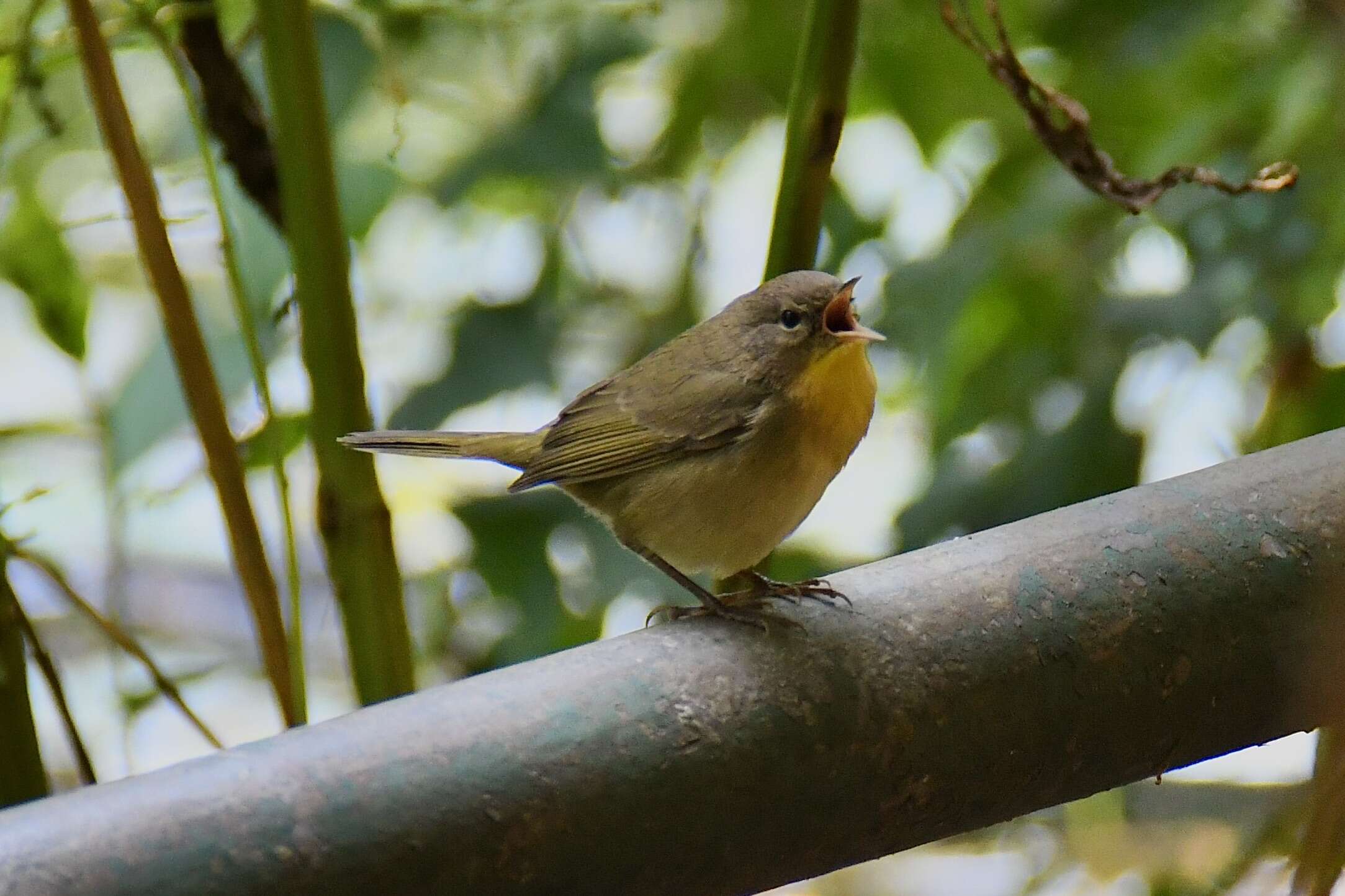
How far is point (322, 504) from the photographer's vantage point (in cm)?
201

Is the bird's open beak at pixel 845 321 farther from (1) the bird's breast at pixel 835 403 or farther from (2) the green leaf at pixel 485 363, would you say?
(2) the green leaf at pixel 485 363

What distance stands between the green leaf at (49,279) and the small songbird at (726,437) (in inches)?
22.6

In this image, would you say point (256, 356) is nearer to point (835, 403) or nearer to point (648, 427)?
point (648, 427)

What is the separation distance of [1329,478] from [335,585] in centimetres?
133

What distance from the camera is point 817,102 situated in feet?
6.73

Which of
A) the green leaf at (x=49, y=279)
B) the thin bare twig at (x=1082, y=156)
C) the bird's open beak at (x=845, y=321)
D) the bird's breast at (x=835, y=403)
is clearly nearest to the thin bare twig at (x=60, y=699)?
the green leaf at (x=49, y=279)

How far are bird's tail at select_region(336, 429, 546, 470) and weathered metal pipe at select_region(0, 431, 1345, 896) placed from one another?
1068mm

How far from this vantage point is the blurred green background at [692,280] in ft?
8.55

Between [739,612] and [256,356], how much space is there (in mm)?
835

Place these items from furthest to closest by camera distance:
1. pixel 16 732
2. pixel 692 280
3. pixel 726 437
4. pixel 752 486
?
pixel 692 280 → pixel 726 437 → pixel 752 486 → pixel 16 732

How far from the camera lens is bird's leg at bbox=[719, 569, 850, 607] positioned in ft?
5.95

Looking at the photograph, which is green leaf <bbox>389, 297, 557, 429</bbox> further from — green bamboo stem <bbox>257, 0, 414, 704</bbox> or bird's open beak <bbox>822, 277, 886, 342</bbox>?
green bamboo stem <bbox>257, 0, 414, 704</bbox>

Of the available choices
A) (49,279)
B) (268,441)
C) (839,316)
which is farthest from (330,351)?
(839,316)

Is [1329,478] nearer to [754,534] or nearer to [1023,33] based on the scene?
[754,534]
